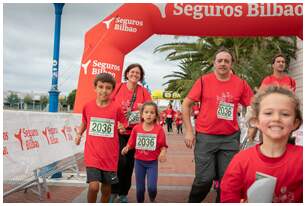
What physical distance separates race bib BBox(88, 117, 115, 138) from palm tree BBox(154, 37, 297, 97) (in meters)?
13.2

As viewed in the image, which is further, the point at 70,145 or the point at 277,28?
the point at 277,28

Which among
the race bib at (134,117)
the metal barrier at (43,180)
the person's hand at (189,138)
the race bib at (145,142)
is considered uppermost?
the race bib at (134,117)

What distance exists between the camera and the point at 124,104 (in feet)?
15.9

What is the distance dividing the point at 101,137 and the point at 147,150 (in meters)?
0.83

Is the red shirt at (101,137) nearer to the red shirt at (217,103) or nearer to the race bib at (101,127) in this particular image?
the race bib at (101,127)

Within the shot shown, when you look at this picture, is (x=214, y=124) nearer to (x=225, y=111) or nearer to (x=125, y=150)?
(x=225, y=111)

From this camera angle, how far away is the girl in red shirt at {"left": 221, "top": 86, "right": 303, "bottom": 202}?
7.01ft

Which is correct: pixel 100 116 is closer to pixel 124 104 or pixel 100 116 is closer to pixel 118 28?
pixel 124 104

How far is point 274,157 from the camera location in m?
2.20

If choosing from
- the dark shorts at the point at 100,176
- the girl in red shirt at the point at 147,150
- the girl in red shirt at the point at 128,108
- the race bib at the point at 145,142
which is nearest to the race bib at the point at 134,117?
the girl in red shirt at the point at 128,108

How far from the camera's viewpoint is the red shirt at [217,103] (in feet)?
13.1

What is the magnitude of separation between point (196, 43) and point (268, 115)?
75.2 feet

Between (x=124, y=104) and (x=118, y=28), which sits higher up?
(x=118, y=28)

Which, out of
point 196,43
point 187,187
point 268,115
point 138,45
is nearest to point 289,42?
point 196,43
